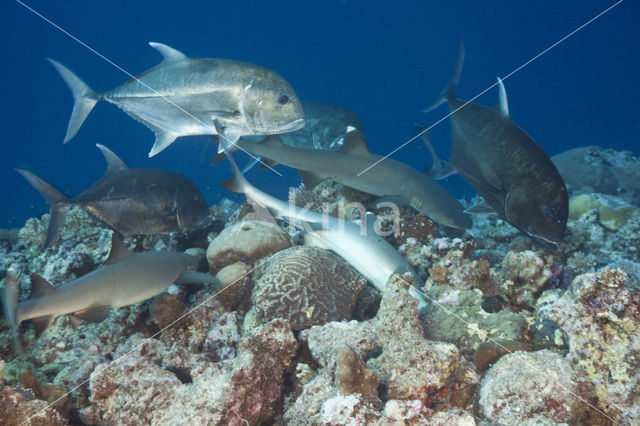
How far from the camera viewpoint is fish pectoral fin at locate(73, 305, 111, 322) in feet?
10.8

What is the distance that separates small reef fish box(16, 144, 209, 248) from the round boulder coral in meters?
0.50

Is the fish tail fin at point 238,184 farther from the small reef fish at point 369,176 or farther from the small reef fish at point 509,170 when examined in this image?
the small reef fish at point 509,170

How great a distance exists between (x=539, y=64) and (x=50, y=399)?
15139cm

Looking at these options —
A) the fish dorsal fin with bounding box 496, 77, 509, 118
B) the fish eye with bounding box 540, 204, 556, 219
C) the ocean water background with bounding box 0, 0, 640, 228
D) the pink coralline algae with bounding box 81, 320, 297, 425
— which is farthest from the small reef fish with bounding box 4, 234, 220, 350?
the ocean water background with bounding box 0, 0, 640, 228

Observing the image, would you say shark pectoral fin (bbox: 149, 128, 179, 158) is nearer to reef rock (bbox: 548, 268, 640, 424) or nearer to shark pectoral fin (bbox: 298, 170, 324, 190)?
shark pectoral fin (bbox: 298, 170, 324, 190)

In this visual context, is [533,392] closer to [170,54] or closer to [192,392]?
[192,392]

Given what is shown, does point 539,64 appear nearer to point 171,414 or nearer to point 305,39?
point 305,39

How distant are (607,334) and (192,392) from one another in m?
2.97

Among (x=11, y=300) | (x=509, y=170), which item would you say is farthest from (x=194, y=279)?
(x=509, y=170)

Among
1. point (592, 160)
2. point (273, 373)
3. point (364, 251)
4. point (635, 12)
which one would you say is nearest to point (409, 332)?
point (273, 373)

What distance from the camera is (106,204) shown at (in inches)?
173

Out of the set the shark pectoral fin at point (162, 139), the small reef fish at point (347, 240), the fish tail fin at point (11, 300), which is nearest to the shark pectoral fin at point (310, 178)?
the small reef fish at point (347, 240)

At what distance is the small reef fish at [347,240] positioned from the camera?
186 inches

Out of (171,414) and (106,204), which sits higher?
(106,204)
